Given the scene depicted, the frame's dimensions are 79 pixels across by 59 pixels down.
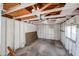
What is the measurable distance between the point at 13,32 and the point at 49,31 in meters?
0.57

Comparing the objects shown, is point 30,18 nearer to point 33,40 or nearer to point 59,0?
point 33,40

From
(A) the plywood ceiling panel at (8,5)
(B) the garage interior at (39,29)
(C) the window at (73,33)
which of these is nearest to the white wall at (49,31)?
(B) the garage interior at (39,29)

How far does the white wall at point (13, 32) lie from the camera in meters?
1.57

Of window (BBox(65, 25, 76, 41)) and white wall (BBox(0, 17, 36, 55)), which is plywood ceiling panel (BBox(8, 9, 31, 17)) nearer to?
white wall (BBox(0, 17, 36, 55))

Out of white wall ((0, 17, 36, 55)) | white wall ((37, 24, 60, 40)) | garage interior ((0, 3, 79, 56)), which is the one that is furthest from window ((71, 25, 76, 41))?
white wall ((0, 17, 36, 55))

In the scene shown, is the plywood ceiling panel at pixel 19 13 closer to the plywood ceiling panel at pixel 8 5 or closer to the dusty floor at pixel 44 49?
the plywood ceiling panel at pixel 8 5

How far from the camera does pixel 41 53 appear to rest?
1.63 m

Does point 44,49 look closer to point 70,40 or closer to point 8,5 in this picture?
point 70,40

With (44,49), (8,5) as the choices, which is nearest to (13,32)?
(8,5)

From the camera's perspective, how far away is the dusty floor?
1.61 meters

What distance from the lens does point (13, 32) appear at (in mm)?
1638

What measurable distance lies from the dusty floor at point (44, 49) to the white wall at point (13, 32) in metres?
0.12

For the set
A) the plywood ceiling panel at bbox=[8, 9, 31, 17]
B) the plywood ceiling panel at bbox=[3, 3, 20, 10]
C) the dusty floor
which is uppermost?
the plywood ceiling panel at bbox=[3, 3, 20, 10]

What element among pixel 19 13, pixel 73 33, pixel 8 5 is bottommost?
pixel 73 33
